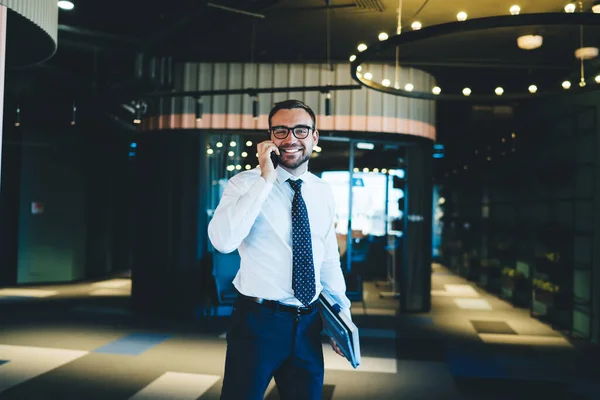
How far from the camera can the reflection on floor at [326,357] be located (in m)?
4.43

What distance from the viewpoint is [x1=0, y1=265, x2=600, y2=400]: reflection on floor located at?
4.43 m

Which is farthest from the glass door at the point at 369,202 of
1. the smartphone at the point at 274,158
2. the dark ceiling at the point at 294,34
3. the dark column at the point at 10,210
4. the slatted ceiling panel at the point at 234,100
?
the smartphone at the point at 274,158

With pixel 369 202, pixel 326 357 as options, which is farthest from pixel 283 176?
pixel 369 202

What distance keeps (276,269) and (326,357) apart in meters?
3.55

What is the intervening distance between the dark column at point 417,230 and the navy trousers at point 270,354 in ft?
20.9

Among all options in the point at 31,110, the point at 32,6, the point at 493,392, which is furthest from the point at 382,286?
the point at 32,6

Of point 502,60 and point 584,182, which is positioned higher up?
point 502,60

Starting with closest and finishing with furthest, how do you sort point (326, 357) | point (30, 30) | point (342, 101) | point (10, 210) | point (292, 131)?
1. point (292, 131)
2. point (30, 30)
3. point (326, 357)
4. point (342, 101)
5. point (10, 210)

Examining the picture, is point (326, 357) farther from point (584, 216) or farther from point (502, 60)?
point (502, 60)

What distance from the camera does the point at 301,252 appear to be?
6.99 ft

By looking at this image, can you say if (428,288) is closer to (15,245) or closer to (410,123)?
(410,123)

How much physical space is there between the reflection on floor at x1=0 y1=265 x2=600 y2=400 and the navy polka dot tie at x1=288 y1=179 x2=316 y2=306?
8.00 feet

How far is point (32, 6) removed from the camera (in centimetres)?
268

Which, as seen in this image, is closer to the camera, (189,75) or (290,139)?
(290,139)
